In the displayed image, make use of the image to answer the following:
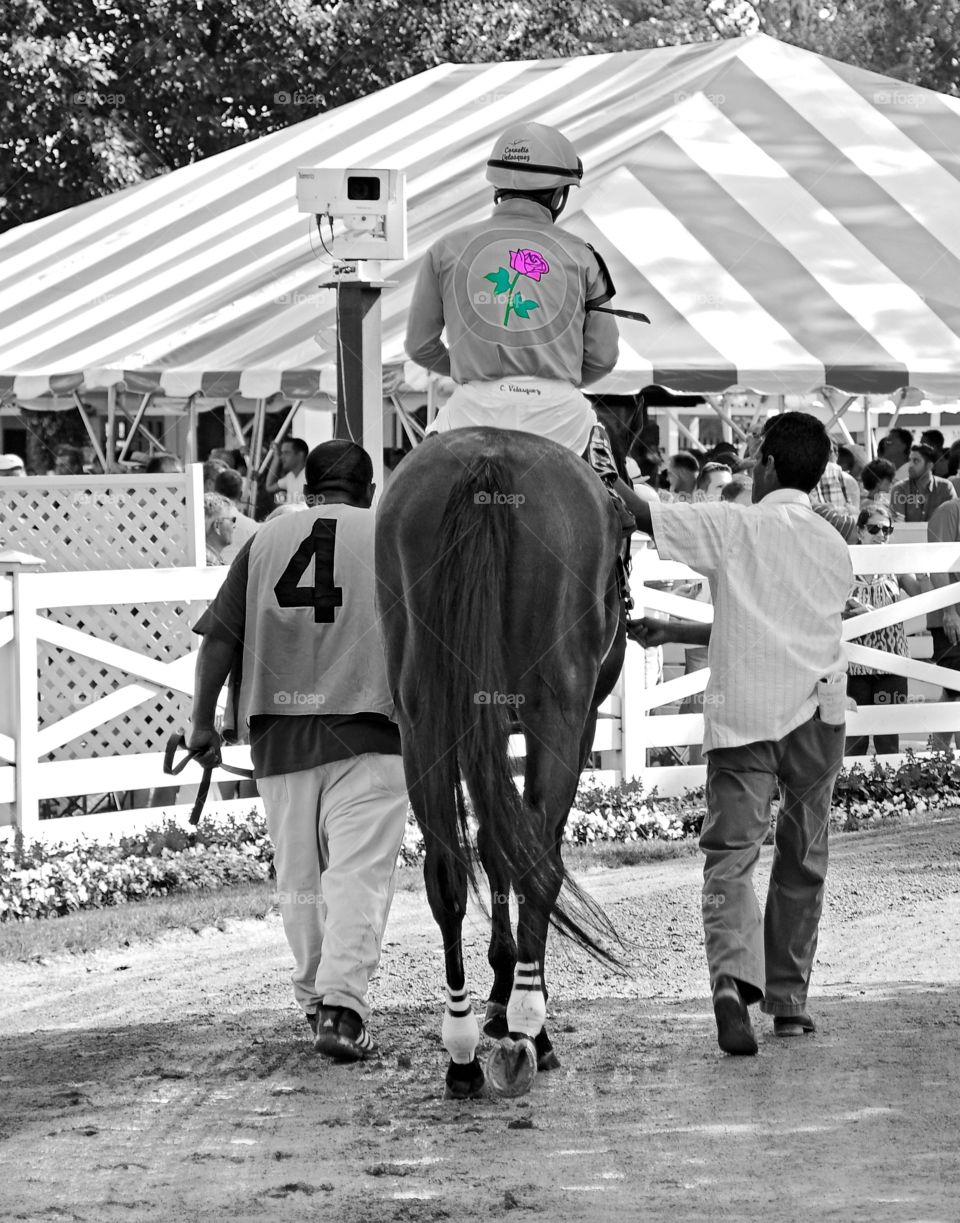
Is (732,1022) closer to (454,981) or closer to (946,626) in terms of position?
(454,981)

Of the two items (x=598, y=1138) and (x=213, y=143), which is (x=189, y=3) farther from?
(x=598, y=1138)

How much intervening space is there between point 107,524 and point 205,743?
465 cm

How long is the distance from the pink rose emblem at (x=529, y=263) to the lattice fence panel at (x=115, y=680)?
448 cm

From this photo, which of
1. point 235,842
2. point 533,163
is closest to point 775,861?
point 533,163

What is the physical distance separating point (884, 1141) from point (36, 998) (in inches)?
129

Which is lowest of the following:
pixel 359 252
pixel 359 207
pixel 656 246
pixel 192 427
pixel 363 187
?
pixel 192 427

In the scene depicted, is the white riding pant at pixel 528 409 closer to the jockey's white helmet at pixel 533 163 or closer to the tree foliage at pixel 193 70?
the jockey's white helmet at pixel 533 163

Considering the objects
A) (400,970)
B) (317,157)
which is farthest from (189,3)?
(400,970)

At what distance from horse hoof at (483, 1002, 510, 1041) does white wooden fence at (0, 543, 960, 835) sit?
3642mm

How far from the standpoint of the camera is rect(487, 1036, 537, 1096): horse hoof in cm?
502

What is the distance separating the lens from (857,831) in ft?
33.5

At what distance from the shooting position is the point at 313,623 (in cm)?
571

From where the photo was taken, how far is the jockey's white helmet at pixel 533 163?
5.66 metres

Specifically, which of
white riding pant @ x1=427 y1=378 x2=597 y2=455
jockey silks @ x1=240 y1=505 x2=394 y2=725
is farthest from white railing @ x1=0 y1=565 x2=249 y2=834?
white riding pant @ x1=427 y1=378 x2=597 y2=455
